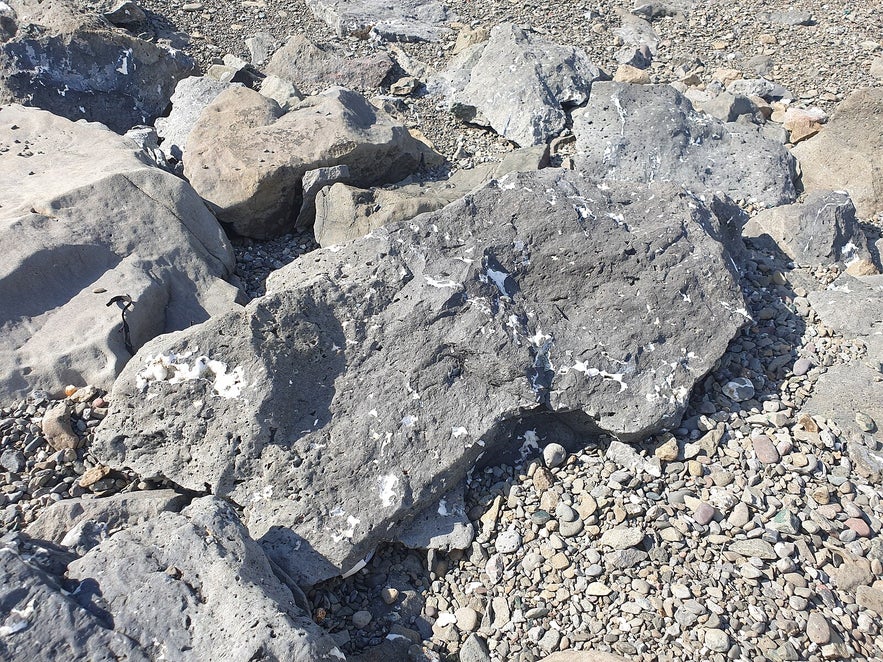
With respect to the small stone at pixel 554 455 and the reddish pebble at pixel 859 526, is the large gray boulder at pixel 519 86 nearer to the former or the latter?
the small stone at pixel 554 455

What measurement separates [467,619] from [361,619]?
1.41 ft

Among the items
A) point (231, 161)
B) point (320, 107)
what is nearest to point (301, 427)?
point (231, 161)

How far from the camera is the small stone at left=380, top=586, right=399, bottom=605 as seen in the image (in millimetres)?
2928

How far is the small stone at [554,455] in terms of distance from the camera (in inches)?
130

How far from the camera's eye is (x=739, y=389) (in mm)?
3615

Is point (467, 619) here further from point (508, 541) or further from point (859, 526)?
point (859, 526)

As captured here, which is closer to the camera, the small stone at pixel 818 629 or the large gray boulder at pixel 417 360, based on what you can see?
the small stone at pixel 818 629

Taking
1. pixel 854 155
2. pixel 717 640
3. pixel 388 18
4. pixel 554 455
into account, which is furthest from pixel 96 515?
pixel 388 18

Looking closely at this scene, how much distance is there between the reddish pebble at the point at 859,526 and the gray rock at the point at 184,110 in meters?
4.77

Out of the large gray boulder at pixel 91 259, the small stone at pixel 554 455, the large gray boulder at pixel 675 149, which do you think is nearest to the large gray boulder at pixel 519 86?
the large gray boulder at pixel 675 149

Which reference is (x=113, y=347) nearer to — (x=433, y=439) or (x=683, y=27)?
(x=433, y=439)

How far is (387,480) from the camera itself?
9.80 feet

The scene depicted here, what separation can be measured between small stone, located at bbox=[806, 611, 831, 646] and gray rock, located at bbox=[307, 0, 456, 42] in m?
6.11

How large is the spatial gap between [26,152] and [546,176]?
3228 mm
